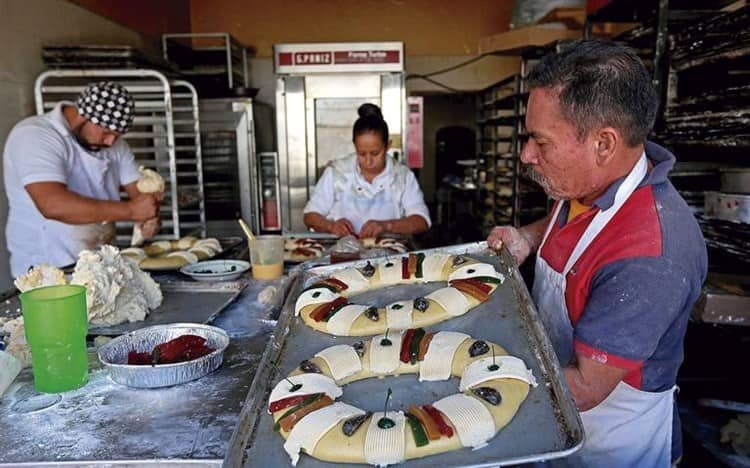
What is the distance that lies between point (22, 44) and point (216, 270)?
2001 millimetres

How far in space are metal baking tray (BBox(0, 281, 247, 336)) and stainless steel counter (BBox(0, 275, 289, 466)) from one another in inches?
11.2

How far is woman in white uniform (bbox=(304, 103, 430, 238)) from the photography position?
3.28 metres

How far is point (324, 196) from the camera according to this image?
3406 mm

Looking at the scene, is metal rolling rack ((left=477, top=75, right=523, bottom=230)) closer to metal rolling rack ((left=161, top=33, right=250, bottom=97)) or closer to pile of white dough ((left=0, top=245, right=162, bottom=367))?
metal rolling rack ((left=161, top=33, right=250, bottom=97))

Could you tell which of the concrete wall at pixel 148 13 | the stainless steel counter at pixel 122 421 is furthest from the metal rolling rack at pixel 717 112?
the concrete wall at pixel 148 13

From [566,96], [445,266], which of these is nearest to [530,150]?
[566,96]

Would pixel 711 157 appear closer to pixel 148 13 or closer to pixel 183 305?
pixel 183 305

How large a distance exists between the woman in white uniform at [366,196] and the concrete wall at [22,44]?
67.0 inches

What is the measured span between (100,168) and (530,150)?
7.66ft

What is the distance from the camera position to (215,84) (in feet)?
17.1

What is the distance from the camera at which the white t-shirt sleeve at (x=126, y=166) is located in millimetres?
3154

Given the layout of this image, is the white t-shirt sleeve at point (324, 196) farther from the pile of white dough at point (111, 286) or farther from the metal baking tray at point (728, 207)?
the metal baking tray at point (728, 207)

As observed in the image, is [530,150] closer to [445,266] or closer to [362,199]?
[445,266]

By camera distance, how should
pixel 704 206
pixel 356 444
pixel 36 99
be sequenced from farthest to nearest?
pixel 36 99
pixel 704 206
pixel 356 444
